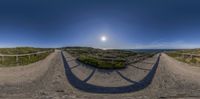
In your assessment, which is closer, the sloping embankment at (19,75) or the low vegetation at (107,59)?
the sloping embankment at (19,75)

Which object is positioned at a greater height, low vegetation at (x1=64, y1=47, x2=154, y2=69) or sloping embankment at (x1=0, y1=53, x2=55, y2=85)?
low vegetation at (x1=64, y1=47, x2=154, y2=69)

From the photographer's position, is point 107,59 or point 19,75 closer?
point 19,75

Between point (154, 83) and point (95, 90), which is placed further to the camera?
point (154, 83)

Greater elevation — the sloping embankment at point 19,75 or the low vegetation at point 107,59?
the low vegetation at point 107,59

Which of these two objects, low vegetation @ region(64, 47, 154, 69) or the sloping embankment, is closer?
the sloping embankment

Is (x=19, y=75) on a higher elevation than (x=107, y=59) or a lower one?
lower

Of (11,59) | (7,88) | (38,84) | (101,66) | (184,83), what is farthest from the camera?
(11,59)

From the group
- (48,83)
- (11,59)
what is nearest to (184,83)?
(48,83)

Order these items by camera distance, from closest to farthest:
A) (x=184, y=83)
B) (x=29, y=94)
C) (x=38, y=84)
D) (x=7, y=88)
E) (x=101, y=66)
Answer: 1. (x=29, y=94)
2. (x=7, y=88)
3. (x=38, y=84)
4. (x=184, y=83)
5. (x=101, y=66)

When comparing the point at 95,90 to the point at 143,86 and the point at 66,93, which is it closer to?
the point at 66,93
